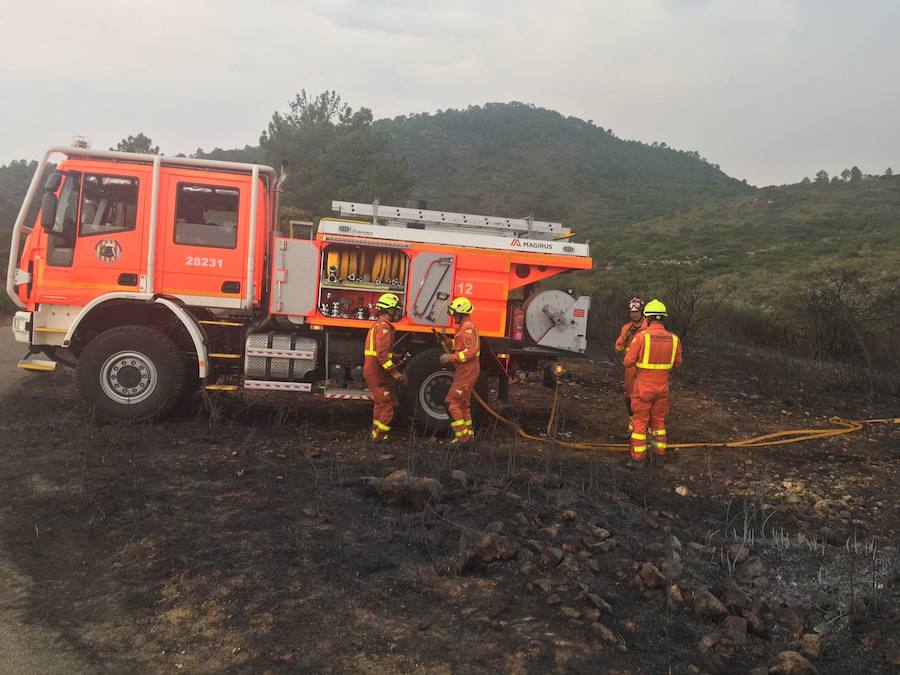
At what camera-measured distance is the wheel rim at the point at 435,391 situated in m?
6.85

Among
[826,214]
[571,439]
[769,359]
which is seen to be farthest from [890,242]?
[571,439]

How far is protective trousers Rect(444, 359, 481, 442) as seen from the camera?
254 inches

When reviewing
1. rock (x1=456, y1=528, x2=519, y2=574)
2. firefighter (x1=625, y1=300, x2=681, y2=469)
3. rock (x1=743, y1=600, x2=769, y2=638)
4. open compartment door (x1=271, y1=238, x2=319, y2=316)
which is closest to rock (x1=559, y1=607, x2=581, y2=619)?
rock (x1=456, y1=528, x2=519, y2=574)

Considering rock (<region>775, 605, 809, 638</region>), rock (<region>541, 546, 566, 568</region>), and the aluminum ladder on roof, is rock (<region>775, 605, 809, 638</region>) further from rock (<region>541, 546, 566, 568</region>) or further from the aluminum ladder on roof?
the aluminum ladder on roof

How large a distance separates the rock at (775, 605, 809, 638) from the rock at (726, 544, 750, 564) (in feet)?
1.88

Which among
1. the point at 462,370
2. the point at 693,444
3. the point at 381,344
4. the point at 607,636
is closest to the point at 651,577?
the point at 607,636

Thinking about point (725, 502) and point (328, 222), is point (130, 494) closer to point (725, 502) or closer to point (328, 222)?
point (328, 222)

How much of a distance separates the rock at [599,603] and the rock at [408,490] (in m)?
1.50

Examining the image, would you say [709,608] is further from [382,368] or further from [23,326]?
[23,326]

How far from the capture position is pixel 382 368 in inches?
254

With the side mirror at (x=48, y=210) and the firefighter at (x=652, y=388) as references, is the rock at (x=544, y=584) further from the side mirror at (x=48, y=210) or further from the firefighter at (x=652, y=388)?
the side mirror at (x=48, y=210)

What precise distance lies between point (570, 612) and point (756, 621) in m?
0.88

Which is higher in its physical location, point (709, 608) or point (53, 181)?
point (53, 181)

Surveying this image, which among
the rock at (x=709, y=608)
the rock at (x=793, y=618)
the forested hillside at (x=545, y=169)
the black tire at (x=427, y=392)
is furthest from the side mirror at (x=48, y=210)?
the forested hillside at (x=545, y=169)
